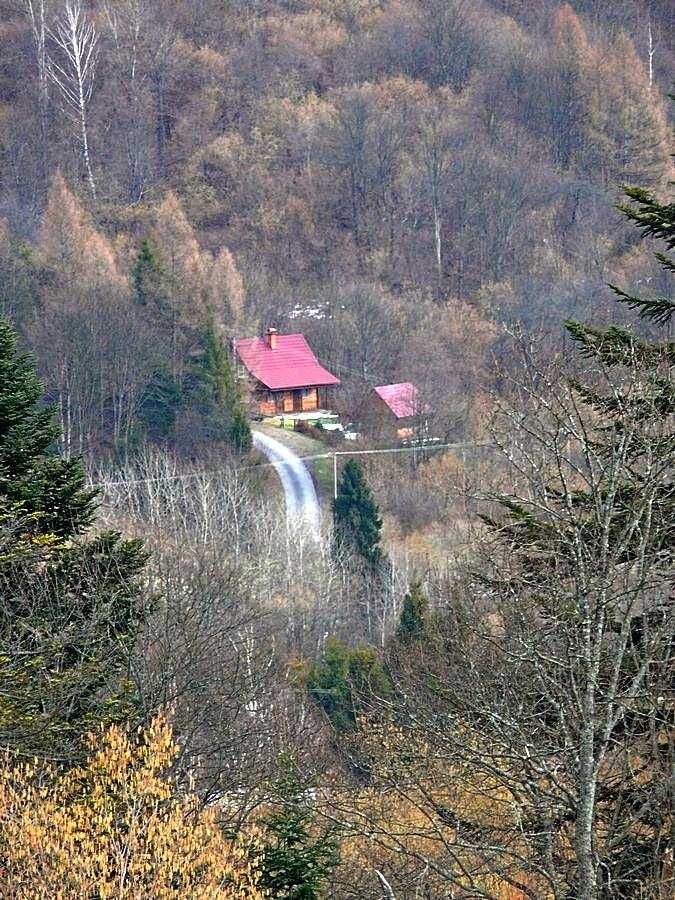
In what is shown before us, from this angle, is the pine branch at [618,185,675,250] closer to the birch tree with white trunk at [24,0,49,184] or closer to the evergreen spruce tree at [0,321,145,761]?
the evergreen spruce tree at [0,321,145,761]

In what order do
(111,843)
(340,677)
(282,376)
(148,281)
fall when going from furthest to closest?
(282,376) → (148,281) → (340,677) → (111,843)

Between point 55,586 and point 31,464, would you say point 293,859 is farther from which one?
point 31,464

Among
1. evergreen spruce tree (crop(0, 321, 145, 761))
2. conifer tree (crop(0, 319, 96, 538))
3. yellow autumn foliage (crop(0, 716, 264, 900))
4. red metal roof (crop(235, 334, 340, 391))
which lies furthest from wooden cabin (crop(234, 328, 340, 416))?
yellow autumn foliage (crop(0, 716, 264, 900))

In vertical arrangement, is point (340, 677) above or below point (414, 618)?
below

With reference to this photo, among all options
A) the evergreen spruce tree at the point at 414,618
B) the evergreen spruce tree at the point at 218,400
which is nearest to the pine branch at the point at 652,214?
the evergreen spruce tree at the point at 414,618

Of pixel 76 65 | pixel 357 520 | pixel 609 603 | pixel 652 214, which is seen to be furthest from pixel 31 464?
pixel 76 65

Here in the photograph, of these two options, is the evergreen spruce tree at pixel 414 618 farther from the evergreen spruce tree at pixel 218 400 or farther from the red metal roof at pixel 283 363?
the red metal roof at pixel 283 363

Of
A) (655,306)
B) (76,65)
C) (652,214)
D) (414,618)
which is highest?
(76,65)
